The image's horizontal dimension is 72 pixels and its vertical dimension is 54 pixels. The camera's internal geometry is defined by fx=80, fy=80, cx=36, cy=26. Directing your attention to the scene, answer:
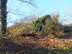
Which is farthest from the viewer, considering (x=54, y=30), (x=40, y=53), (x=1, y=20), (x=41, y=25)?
(x=41, y=25)

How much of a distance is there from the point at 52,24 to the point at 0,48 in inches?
380

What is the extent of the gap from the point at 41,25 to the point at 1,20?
8.34 metres

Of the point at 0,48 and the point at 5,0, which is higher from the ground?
the point at 5,0

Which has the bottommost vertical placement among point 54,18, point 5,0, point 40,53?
point 40,53

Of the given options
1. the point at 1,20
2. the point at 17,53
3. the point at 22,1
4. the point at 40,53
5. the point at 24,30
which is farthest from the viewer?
the point at 24,30

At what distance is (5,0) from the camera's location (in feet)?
26.7

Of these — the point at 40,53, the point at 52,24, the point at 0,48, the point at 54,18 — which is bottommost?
the point at 40,53

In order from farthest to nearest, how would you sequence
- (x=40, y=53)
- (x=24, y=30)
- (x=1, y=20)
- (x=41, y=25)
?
1. (x=41, y=25)
2. (x=24, y=30)
3. (x=1, y=20)
4. (x=40, y=53)

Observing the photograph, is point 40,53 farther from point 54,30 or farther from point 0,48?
point 54,30

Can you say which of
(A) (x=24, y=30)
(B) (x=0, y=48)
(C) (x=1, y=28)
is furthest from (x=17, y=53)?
(A) (x=24, y=30)

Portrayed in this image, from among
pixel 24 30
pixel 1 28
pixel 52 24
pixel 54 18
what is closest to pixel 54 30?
Result: pixel 52 24

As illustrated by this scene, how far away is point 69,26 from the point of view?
1728cm

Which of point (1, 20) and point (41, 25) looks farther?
point (41, 25)

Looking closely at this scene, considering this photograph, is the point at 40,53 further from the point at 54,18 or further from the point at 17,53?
the point at 54,18
